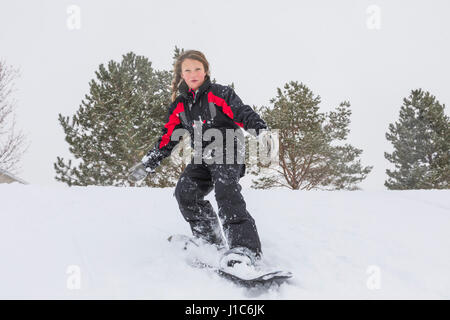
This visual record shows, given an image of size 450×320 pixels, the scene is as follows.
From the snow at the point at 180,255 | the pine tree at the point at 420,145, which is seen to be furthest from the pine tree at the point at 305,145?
the snow at the point at 180,255

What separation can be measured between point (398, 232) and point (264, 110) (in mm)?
13019

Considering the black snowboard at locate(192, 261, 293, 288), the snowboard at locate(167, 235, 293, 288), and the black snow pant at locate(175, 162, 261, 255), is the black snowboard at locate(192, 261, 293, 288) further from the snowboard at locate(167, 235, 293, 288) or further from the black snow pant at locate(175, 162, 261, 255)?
the black snow pant at locate(175, 162, 261, 255)

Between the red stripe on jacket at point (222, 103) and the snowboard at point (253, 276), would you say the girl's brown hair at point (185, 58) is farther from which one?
the snowboard at point (253, 276)

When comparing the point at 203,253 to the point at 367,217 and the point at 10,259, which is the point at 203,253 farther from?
the point at 367,217

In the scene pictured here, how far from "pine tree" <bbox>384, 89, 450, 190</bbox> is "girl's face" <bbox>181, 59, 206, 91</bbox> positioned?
18.5 meters

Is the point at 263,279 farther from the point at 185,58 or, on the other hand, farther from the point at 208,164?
the point at 185,58

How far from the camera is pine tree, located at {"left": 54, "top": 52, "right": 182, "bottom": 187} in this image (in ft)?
50.2

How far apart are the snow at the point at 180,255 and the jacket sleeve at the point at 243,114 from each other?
97 centimetres

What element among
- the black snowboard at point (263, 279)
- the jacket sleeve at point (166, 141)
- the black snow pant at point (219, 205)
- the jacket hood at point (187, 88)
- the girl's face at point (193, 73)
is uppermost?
the girl's face at point (193, 73)

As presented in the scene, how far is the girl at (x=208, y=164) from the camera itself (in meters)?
2.13

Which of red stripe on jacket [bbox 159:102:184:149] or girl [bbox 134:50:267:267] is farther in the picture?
red stripe on jacket [bbox 159:102:184:149]

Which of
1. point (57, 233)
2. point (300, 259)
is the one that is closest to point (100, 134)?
point (57, 233)

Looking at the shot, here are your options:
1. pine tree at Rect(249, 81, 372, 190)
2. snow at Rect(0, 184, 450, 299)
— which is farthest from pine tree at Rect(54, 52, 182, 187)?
snow at Rect(0, 184, 450, 299)

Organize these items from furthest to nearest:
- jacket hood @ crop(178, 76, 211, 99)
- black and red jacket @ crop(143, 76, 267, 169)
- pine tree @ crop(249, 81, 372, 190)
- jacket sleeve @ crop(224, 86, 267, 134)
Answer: pine tree @ crop(249, 81, 372, 190)
jacket hood @ crop(178, 76, 211, 99)
black and red jacket @ crop(143, 76, 267, 169)
jacket sleeve @ crop(224, 86, 267, 134)
